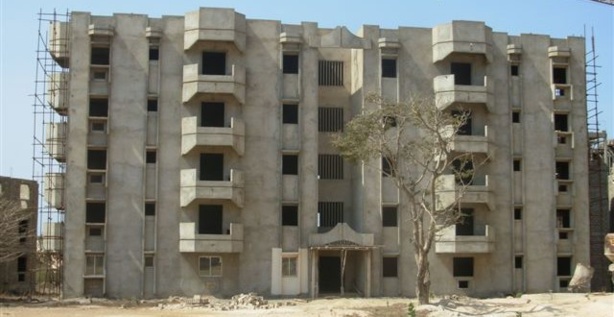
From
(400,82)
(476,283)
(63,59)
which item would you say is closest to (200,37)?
(63,59)

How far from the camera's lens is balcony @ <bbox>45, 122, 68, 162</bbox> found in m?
50.1

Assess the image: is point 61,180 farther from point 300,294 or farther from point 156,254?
point 300,294

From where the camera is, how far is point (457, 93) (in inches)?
2020

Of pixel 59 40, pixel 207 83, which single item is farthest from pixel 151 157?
pixel 59 40

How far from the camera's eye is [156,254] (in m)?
48.8

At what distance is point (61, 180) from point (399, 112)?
20861mm

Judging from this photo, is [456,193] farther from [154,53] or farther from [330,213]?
[154,53]

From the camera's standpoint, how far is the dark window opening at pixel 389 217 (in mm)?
50969

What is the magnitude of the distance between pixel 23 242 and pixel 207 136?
1814 cm

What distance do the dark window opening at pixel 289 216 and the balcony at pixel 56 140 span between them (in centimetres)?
1371

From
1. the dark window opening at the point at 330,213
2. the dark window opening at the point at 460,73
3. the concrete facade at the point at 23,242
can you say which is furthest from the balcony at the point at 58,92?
the dark window opening at the point at 460,73

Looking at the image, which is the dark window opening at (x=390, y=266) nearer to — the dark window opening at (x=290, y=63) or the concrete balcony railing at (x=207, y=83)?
the dark window opening at (x=290, y=63)

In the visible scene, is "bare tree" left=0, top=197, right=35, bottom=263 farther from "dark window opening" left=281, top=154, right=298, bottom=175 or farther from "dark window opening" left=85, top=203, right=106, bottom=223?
"dark window opening" left=281, top=154, right=298, bottom=175

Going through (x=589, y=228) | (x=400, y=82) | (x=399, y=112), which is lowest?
(x=589, y=228)
